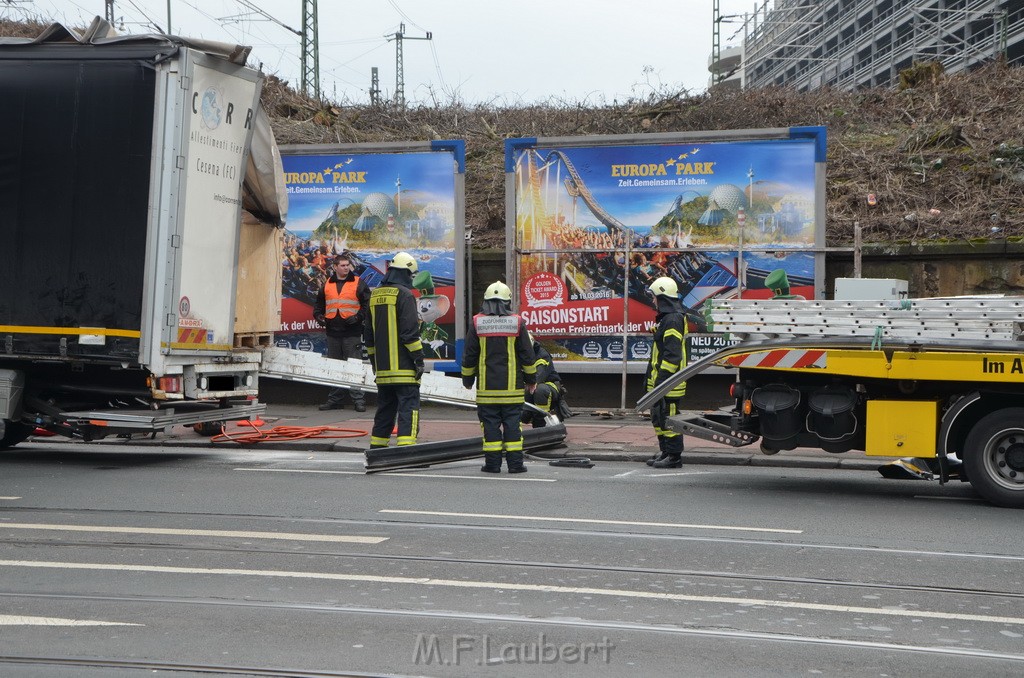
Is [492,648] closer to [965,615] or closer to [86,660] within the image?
[86,660]

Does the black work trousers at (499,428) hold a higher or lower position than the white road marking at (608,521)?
higher

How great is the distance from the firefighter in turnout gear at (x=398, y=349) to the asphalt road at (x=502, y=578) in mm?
1018

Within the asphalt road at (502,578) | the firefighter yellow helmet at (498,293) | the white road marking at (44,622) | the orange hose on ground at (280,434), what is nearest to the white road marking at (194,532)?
the asphalt road at (502,578)

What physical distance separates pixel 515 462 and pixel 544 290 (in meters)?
5.55

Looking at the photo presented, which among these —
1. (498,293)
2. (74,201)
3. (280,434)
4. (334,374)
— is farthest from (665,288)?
(74,201)

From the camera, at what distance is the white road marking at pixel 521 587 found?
5523mm

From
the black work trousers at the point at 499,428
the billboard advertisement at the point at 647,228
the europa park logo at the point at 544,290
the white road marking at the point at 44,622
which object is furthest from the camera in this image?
the europa park logo at the point at 544,290

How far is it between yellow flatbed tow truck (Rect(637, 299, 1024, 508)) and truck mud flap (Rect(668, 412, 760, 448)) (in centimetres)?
22

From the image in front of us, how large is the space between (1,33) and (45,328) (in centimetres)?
2156

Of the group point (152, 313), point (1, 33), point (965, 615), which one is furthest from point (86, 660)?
point (1, 33)

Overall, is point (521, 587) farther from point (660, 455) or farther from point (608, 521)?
point (660, 455)

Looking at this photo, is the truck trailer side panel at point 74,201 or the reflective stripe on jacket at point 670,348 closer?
the truck trailer side panel at point 74,201

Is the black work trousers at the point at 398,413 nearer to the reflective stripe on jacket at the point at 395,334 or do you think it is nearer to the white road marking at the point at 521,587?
the reflective stripe on jacket at the point at 395,334

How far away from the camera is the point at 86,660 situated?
4781 millimetres
